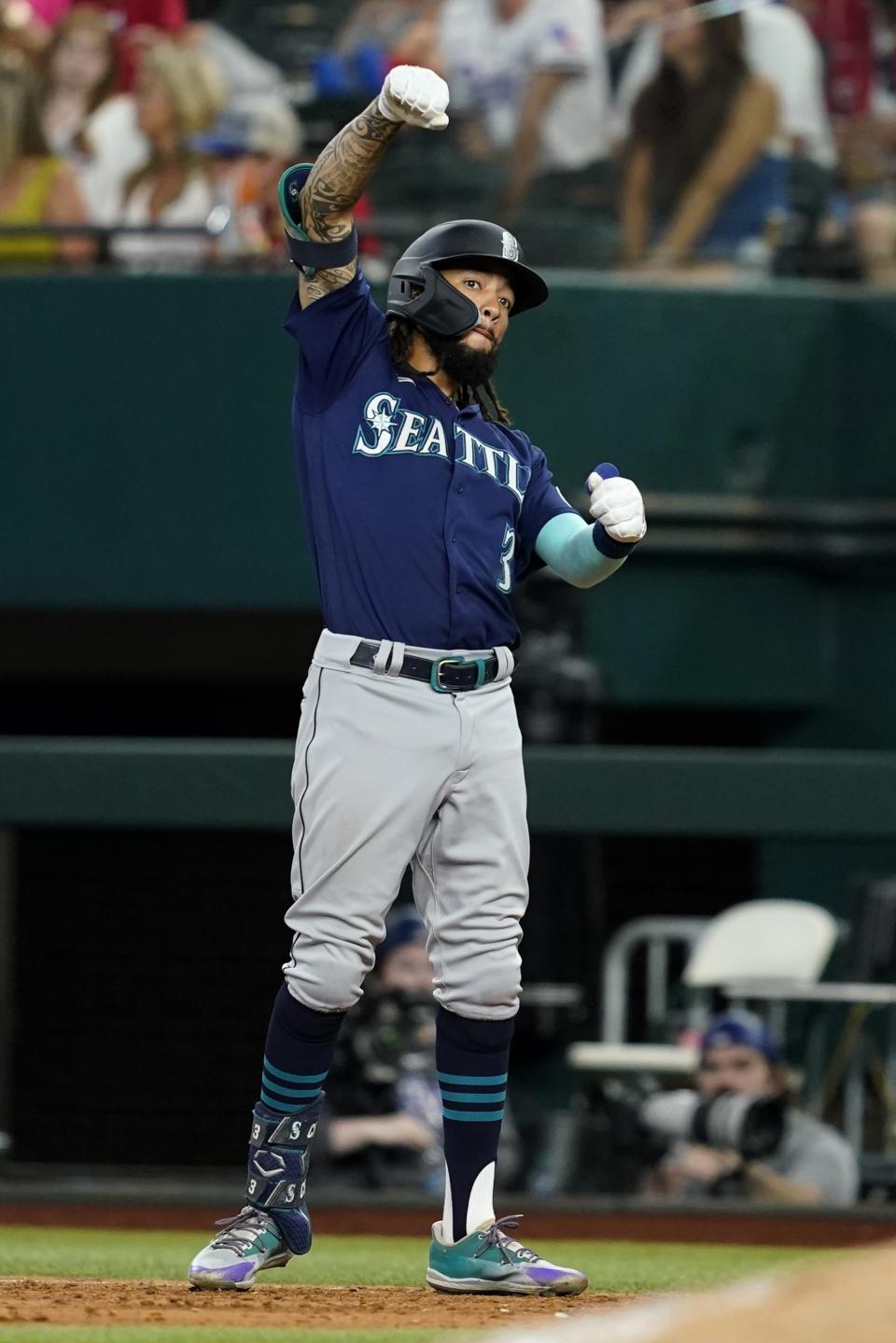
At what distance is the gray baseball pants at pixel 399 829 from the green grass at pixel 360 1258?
2.37 ft

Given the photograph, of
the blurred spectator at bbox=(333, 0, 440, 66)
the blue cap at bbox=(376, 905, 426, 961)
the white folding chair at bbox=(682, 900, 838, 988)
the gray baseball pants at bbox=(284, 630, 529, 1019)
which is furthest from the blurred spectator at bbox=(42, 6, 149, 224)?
the gray baseball pants at bbox=(284, 630, 529, 1019)

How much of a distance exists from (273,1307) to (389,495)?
1.34 m

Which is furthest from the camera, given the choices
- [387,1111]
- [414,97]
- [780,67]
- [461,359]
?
[780,67]

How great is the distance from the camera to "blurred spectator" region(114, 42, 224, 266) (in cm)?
820

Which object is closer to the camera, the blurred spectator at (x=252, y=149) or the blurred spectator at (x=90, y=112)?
the blurred spectator at (x=252, y=149)

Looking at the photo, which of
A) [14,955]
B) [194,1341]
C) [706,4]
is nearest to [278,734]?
[14,955]

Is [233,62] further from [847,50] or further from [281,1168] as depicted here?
[281,1168]

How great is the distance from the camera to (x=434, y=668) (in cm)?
401

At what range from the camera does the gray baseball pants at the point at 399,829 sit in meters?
3.95

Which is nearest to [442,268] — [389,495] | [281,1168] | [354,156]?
[354,156]

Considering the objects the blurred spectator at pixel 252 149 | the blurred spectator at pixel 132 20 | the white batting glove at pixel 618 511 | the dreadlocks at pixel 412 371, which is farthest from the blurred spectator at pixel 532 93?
the white batting glove at pixel 618 511

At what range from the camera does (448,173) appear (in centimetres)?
812

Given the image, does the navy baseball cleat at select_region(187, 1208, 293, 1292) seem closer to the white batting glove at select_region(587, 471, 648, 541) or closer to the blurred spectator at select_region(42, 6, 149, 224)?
the white batting glove at select_region(587, 471, 648, 541)

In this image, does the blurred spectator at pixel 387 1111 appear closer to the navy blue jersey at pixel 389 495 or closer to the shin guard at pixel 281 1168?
the shin guard at pixel 281 1168
